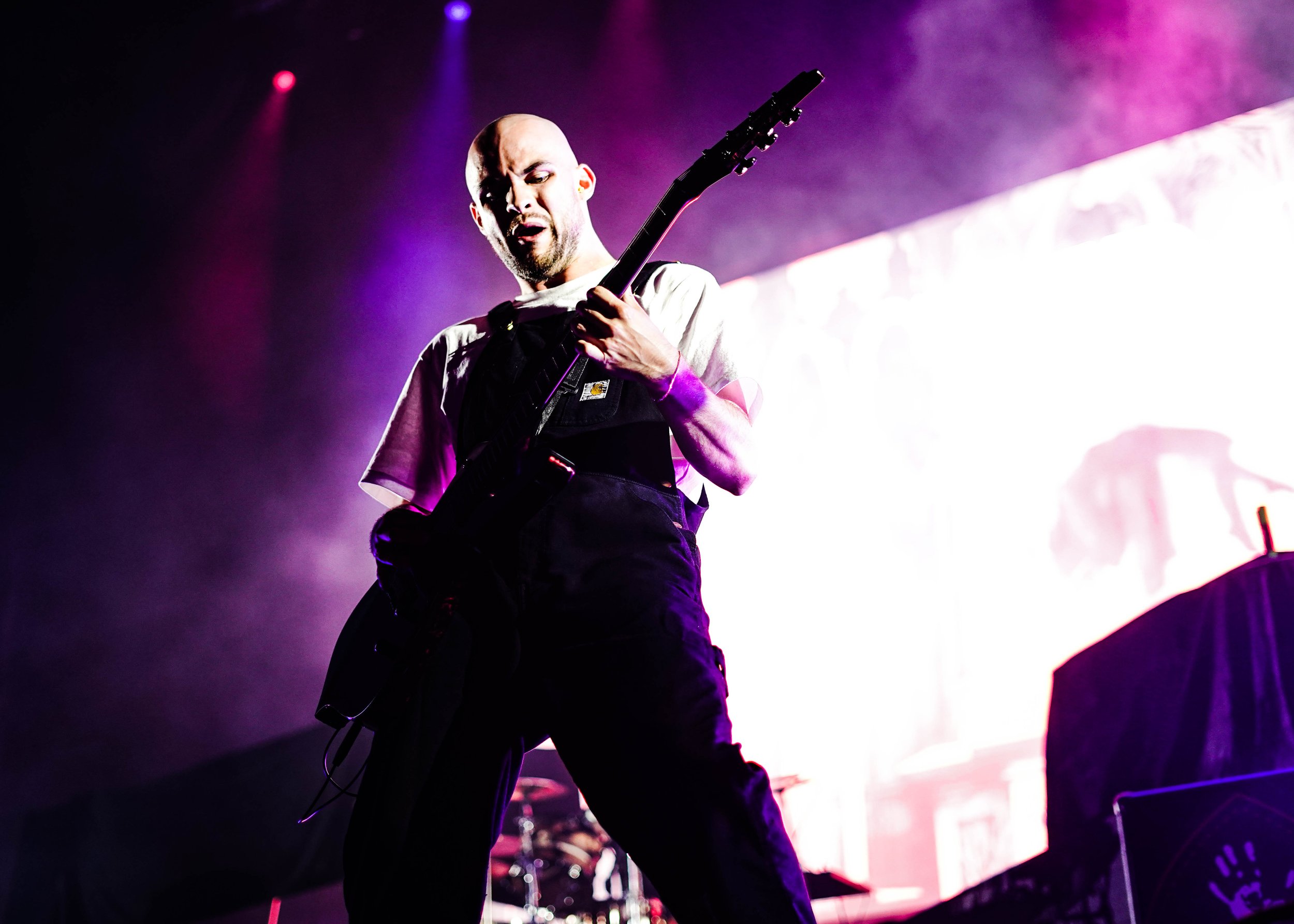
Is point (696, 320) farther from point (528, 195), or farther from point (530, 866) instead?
point (530, 866)

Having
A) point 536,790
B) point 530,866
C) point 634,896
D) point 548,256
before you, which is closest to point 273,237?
point 536,790

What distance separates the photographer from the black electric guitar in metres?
1.36

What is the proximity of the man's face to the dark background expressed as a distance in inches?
100

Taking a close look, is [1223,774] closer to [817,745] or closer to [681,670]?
[817,745]

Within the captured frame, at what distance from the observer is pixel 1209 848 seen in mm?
2387

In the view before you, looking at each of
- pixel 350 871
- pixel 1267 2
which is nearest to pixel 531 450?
pixel 350 871

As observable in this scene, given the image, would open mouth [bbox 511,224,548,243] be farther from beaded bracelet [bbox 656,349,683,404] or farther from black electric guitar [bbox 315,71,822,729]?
beaded bracelet [bbox 656,349,683,404]

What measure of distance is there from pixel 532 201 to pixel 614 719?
36.7 inches

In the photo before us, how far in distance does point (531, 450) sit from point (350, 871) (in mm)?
574

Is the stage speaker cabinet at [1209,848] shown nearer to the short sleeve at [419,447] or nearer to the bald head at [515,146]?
the short sleeve at [419,447]

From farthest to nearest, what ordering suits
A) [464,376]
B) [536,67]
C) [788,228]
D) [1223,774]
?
1. [536,67]
2. [788,228]
3. [1223,774]
4. [464,376]

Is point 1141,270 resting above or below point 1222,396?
above

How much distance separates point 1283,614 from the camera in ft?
9.32

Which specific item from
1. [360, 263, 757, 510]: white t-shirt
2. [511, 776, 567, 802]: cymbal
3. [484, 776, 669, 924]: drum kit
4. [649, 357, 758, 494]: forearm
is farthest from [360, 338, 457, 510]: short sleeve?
[511, 776, 567, 802]: cymbal
